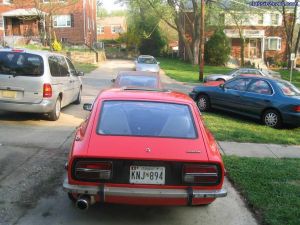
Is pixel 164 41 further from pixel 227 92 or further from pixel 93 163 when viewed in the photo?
pixel 93 163

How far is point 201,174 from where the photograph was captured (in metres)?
4.71

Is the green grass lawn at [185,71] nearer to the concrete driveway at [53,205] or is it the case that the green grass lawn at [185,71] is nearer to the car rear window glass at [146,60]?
the car rear window glass at [146,60]

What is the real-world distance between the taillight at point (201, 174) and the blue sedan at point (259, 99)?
26.8 ft

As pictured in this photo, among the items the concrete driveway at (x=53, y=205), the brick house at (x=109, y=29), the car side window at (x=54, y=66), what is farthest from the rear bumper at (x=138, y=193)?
the brick house at (x=109, y=29)

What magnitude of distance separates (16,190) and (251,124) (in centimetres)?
849

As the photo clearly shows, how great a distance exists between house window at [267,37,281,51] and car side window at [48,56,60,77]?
47751mm

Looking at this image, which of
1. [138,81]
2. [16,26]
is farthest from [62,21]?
[138,81]

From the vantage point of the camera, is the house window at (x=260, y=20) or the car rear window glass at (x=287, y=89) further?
the house window at (x=260, y=20)

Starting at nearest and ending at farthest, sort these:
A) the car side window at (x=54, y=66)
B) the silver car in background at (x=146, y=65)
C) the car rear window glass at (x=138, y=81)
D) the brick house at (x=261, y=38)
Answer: the car side window at (x=54, y=66), the car rear window glass at (x=138, y=81), the silver car in background at (x=146, y=65), the brick house at (x=261, y=38)

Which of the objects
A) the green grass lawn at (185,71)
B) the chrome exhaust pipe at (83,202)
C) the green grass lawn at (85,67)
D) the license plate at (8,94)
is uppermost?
the license plate at (8,94)

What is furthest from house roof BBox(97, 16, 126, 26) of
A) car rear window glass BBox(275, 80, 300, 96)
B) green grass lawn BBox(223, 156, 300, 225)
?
green grass lawn BBox(223, 156, 300, 225)

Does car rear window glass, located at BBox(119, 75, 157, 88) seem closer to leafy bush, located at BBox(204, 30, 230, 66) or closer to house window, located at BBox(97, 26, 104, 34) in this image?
leafy bush, located at BBox(204, 30, 230, 66)

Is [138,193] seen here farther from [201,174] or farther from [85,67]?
[85,67]

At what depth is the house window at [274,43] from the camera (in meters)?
55.2
